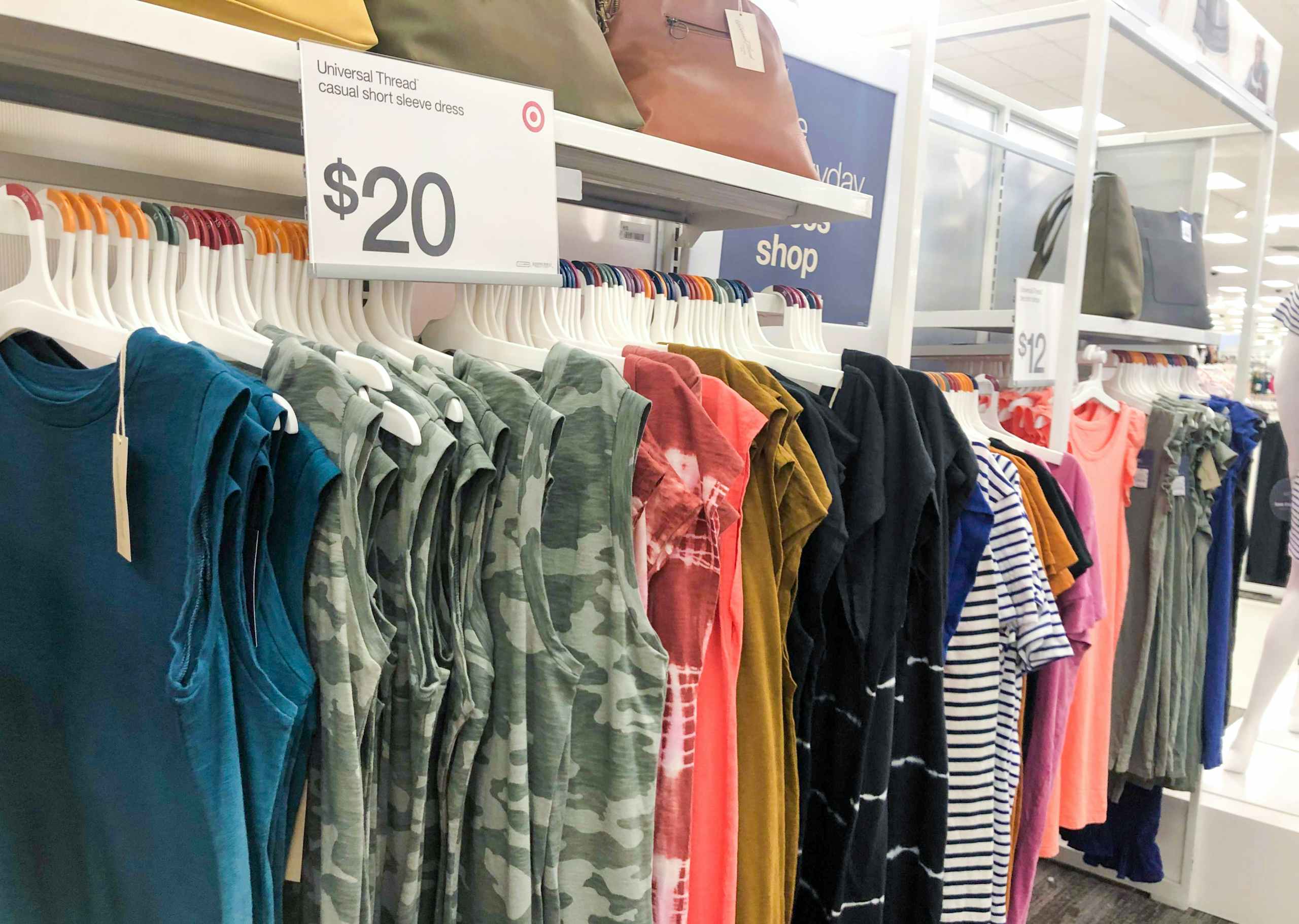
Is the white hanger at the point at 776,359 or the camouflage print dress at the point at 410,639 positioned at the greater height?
the white hanger at the point at 776,359

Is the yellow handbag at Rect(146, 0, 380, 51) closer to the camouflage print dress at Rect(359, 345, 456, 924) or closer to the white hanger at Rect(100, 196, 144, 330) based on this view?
the white hanger at Rect(100, 196, 144, 330)

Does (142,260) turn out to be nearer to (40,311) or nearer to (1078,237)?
(40,311)

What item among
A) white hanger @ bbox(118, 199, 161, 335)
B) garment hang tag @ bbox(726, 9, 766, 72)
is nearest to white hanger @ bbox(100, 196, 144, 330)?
white hanger @ bbox(118, 199, 161, 335)

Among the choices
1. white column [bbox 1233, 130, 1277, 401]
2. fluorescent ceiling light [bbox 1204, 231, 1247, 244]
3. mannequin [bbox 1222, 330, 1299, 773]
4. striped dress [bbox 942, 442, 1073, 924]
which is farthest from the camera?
fluorescent ceiling light [bbox 1204, 231, 1247, 244]

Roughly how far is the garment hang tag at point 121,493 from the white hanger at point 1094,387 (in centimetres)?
211

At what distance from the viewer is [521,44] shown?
1062mm

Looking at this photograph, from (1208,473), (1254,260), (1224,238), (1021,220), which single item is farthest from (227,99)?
(1224,238)

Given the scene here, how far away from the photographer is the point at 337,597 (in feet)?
2.49

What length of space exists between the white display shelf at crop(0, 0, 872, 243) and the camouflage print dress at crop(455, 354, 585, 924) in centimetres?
40

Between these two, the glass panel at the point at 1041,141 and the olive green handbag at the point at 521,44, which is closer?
the olive green handbag at the point at 521,44

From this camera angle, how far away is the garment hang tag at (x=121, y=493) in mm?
718

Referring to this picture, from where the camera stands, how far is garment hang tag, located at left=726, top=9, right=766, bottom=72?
1357 millimetres

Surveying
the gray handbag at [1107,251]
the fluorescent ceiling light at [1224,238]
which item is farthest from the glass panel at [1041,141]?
the fluorescent ceiling light at [1224,238]

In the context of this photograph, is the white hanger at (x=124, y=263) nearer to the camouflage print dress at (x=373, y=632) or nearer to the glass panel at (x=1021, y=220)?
the camouflage print dress at (x=373, y=632)
